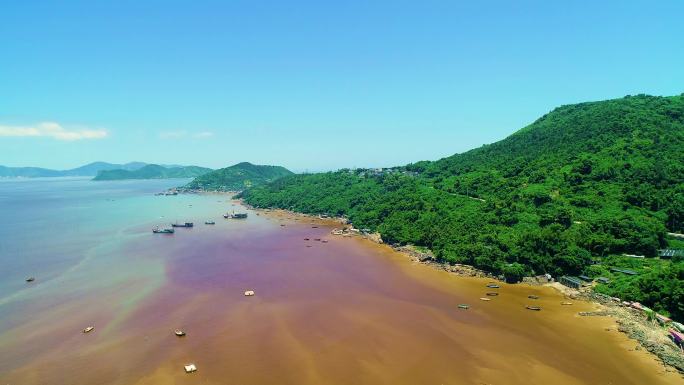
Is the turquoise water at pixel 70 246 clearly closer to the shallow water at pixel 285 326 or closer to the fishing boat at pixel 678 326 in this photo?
the shallow water at pixel 285 326

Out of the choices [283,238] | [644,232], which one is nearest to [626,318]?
[644,232]

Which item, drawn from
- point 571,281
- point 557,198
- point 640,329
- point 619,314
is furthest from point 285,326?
point 557,198

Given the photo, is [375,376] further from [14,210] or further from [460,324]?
[14,210]

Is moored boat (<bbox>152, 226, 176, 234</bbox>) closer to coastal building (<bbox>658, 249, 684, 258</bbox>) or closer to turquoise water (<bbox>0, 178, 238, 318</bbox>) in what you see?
turquoise water (<bbox>0, 178, 238, 318</bbox>)

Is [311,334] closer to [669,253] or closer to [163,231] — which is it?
[669,253]

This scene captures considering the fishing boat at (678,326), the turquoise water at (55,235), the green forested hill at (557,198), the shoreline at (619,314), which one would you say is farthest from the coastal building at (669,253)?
the turquoise water at (55,235)
